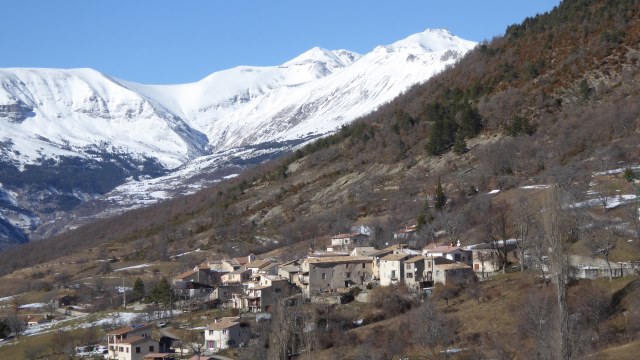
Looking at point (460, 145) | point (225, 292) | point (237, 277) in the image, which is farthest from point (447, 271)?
point (460, 145)

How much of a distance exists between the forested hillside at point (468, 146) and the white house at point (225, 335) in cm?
1908

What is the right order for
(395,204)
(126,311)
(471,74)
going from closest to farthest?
(126,311) → (395,204) → (471,74)

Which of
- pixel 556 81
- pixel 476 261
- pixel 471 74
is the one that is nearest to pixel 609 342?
pixel 476 261

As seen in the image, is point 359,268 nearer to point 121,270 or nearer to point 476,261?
point 476,261

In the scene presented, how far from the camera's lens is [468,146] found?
112 meters

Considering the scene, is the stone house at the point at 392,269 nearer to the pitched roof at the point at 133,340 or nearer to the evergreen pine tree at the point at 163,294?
the pitched roof at the point at 133,340

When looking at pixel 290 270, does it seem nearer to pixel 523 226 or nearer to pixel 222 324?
pixel 222 324

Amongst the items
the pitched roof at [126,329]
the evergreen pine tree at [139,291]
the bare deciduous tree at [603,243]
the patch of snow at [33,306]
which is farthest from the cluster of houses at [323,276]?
the patch of snow at [33,306]

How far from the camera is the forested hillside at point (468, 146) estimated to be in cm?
9412

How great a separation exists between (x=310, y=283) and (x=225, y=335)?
1058cm

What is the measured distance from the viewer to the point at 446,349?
51.1 meters

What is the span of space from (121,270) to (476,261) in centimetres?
5006

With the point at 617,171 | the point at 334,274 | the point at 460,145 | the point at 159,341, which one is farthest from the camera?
the point at 460,145

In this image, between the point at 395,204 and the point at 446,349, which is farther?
the point at 395,204
